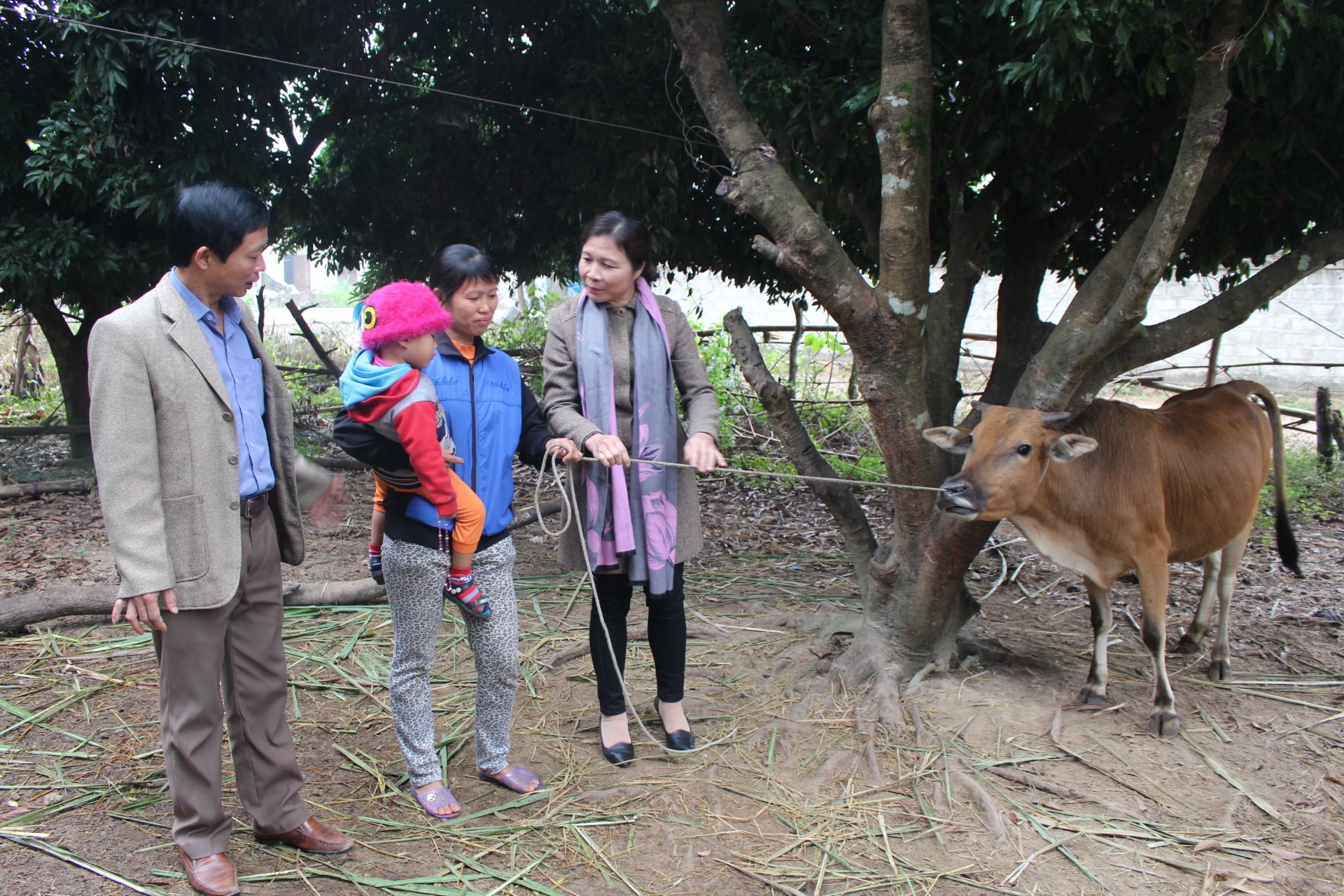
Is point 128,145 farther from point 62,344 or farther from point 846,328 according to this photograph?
point 846,328

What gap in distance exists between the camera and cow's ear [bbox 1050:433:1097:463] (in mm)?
3699

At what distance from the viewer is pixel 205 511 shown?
2.59 meters

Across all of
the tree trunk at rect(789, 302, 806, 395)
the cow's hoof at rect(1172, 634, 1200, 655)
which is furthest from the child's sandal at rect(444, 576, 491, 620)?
the tree trunk at rect(789, 302, 806, 395)

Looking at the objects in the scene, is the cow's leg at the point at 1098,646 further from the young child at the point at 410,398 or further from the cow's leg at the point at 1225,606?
the young child at the point at 410,398

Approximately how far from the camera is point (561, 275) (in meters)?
9.05

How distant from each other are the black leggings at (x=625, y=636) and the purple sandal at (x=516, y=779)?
362 mm

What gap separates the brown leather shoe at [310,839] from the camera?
2875 millimetres

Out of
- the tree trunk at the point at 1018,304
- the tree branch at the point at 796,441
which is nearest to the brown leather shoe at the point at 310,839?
the tree branch at the point at 796,441

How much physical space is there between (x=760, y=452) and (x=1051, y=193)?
4.54 metres

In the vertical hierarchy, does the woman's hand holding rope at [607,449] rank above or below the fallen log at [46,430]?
above

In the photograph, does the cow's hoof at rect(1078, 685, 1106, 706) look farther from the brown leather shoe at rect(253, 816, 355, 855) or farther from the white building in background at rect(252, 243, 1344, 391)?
the white building in background at rect(252, 243, 1344, 391)

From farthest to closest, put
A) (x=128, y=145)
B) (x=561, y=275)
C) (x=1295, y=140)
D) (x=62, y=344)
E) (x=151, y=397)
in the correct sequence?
(x=561, y=275) < (x=62, y=344) < (x=128, y=145) < (x=1295, y=140) < (x=151, y=397)

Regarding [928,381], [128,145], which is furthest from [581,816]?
[128,145]

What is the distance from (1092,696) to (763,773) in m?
1.51
